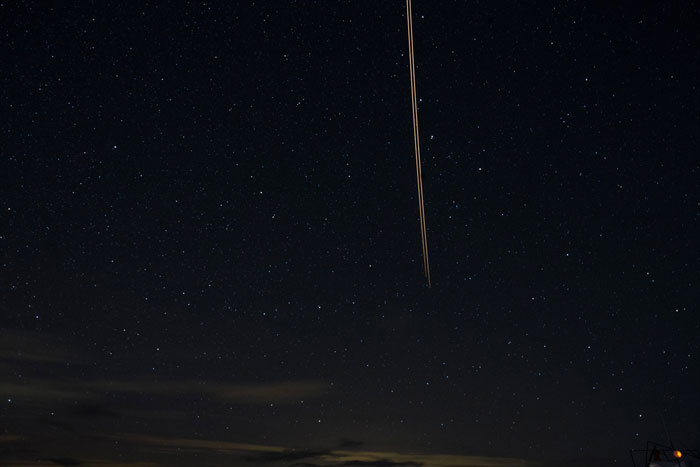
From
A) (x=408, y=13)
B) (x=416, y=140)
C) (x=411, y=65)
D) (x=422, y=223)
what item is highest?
(x=408, y=13)

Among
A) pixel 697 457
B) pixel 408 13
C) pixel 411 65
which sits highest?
pixel 408 13

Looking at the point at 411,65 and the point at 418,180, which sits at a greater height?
the point at 411,65

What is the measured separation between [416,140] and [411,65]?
109cm

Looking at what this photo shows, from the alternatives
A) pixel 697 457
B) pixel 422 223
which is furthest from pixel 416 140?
pixel 697 457

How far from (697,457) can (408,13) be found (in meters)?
20.1

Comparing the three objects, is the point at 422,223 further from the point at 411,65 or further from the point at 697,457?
the point at 697,457

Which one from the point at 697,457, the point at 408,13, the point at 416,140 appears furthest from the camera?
the point at 697,457

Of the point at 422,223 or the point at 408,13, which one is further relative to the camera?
the point at 422,223

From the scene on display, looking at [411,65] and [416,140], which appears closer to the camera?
[411,65]

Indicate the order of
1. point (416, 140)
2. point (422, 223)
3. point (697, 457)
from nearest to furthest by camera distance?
1. point (416, 140)
2. point (422, 223)
3. point (697, 457)

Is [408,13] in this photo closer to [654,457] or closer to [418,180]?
[418,180]

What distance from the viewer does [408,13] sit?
24.0 feet

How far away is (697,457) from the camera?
2066 cm

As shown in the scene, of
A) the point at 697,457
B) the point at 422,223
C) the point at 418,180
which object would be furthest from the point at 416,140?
the point at 697,457
